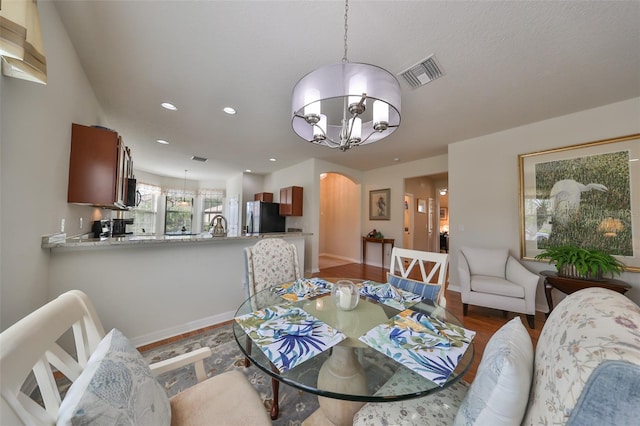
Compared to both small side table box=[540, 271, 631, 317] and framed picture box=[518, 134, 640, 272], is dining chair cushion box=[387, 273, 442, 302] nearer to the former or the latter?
small side table box=[540, 271, 631, 317]

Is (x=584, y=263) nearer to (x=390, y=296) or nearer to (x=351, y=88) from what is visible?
(x=390, y=296)

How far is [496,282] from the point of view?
8.75 ft

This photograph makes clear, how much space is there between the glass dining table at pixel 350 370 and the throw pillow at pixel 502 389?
0.13 meters

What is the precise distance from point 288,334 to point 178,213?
26.1 ft

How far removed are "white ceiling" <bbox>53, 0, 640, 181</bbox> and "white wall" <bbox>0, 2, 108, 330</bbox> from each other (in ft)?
1.24

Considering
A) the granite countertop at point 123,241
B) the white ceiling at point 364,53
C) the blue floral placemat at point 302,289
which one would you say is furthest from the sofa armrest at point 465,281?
the granite countertop at point 123,241

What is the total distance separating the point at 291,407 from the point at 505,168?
4.03 m

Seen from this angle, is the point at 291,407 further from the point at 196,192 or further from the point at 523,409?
the point at 196,192

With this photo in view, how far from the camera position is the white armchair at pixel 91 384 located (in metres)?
0.45

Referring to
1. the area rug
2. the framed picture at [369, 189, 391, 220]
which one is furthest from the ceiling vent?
the framed picture at [369, 189, 391, 220]

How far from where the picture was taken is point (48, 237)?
1525 millimetres

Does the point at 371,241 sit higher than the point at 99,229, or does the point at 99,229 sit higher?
the point at 99,229

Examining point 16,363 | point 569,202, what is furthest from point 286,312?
point 569,202

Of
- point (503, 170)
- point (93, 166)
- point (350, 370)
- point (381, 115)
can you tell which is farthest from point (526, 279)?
point (93, 166)
